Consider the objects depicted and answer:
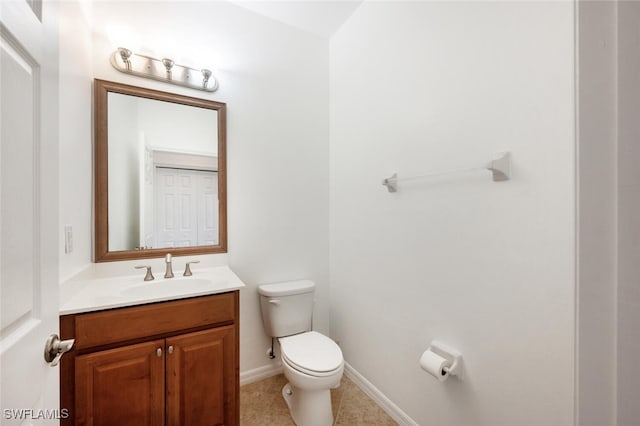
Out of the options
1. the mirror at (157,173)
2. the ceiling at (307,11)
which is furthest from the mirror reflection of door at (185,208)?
the ceiling at (307,11)

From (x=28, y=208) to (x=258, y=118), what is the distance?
5.04ft

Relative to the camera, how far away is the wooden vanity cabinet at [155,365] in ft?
3.53

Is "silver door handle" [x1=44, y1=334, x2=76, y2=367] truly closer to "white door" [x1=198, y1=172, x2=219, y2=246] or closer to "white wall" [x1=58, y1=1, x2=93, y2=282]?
"white wall" [x1=58, y1=1, x2=93, y2=282]

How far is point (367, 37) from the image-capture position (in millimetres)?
1779

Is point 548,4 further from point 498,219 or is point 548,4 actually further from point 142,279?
point 142,279

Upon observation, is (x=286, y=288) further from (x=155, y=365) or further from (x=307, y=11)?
(x=307, y=11)

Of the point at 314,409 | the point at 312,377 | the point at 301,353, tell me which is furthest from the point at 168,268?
the point at 314,409

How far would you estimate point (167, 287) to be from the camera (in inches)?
58.7

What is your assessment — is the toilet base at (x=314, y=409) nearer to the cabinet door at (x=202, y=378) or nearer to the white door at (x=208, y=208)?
the cabinet door at (x=202, y=378)

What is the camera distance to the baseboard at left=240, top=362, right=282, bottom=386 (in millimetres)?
1868

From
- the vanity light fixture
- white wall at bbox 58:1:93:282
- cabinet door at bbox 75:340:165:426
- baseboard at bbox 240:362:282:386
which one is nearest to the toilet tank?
baseboard at bbox 240:362:282:386

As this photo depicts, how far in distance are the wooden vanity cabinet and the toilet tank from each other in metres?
0.41

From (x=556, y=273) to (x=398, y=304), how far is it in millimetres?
808

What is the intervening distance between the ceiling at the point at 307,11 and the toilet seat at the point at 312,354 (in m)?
2.30
